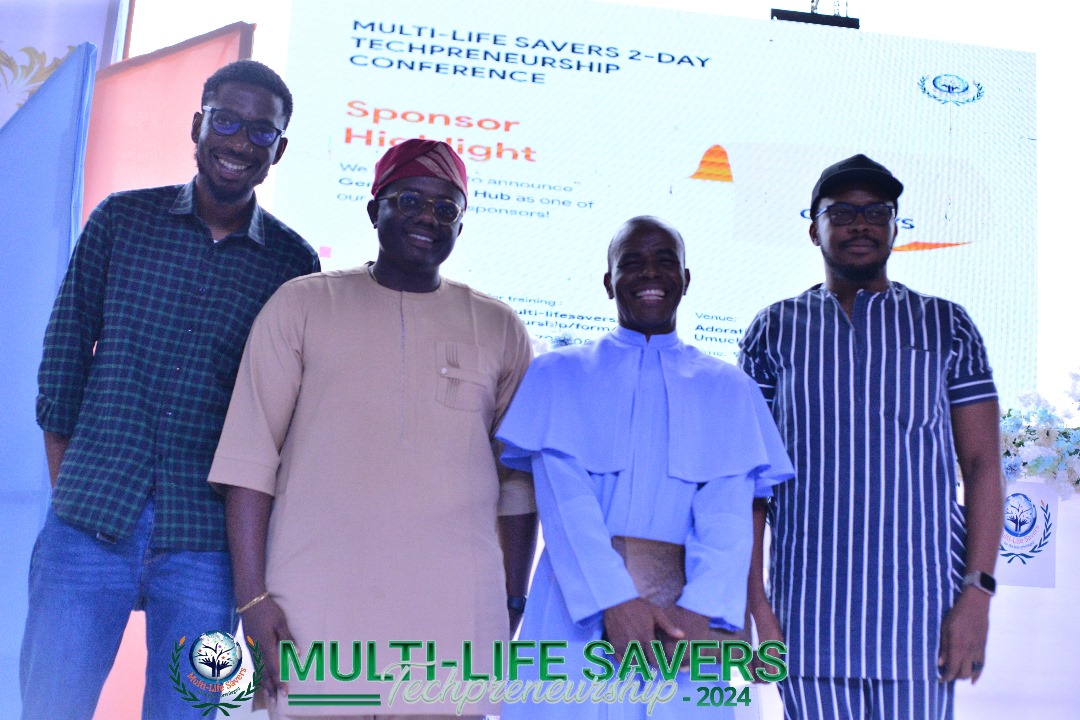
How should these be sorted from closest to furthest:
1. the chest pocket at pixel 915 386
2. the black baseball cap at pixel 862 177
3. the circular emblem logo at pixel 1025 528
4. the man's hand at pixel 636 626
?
the man's hand at pixel 636 626 < the chest pocket at pixel 915 386 < the black baseball cap at pixel 862 177 < the circular emblem logo at pixel 1025 528

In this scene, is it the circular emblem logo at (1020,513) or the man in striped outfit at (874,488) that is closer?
the man in striped outfit at (874,488)

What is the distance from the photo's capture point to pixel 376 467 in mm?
1967

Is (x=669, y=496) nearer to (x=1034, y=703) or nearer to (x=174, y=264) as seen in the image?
(x=174, y=264)

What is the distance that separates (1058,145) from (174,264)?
4.25 meters

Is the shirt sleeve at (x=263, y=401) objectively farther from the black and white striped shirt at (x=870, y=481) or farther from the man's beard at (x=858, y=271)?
the man's beard at (x=858, y=271)

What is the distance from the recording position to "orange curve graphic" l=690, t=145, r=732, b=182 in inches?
169

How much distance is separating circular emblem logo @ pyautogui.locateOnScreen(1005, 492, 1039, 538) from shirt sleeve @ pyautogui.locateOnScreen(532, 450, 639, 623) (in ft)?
5.67

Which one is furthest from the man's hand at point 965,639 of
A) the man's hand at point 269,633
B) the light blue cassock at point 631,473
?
the man's hand at point 269,633

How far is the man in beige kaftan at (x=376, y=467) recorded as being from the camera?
191 centimetres

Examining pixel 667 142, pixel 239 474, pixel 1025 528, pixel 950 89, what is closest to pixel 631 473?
pixel 239 474

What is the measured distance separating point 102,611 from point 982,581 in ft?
6.35

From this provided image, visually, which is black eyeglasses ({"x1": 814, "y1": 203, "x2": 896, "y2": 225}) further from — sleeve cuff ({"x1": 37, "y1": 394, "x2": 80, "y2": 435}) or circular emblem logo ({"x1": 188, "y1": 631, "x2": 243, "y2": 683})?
sleeve cuff ({"x1": 37, "y1": 394, "x2": 80, "y2": 435})

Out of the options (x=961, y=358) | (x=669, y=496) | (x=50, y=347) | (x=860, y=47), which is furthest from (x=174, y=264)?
(x=860, y=47)

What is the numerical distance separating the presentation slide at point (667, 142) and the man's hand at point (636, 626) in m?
2.30
